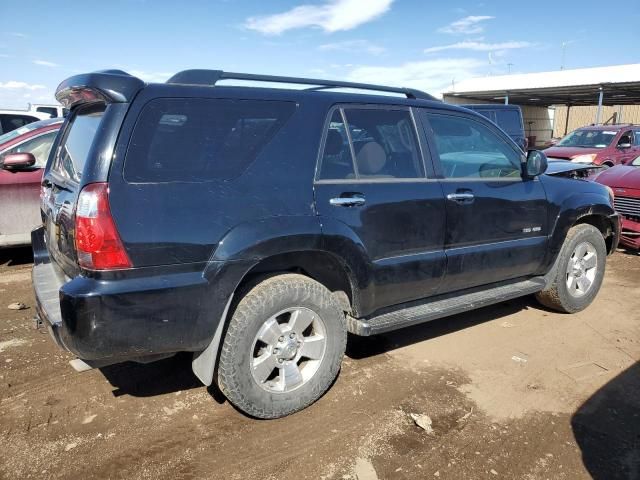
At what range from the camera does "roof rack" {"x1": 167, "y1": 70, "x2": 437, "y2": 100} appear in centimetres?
278


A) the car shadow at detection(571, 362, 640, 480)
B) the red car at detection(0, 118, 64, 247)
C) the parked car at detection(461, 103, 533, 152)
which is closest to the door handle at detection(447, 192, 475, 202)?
the car shadow at detection(571, 362, 640, 480)

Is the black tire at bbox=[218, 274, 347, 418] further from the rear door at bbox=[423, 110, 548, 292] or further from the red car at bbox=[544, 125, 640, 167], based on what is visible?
the red car at bbox=[544, 125, 640, 167]

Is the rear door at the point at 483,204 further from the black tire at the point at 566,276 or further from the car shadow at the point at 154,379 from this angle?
the car shadow at the point at 154,379

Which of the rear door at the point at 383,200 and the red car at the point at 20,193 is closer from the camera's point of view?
the rear door at the point at 383,200

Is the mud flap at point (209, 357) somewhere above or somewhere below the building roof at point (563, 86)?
below

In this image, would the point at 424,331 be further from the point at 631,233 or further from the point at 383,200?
the point at 631,233

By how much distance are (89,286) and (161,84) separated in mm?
1095

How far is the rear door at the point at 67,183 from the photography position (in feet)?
8.75

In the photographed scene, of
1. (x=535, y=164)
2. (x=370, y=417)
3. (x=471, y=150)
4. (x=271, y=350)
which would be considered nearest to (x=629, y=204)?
(x=535, y=164)

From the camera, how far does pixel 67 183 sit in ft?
9.80

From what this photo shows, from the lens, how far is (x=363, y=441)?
2.82 m

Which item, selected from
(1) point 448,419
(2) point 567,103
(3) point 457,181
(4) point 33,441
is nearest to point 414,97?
(3) point 457,181

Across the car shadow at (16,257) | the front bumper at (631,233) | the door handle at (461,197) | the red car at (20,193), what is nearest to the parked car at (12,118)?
the car shadow at (16,257)

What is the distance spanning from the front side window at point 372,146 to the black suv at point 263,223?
0.01m
